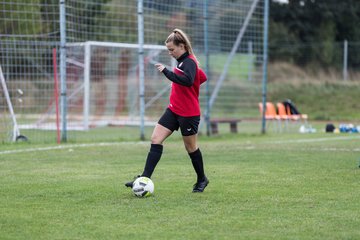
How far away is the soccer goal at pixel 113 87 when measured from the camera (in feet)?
74.8

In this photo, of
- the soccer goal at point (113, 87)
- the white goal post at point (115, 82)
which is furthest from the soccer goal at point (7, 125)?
the white goal post at point (115, 82)

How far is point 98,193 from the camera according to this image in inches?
324

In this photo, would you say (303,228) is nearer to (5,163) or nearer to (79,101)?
(5,163)

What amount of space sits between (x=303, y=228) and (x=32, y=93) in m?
14.9

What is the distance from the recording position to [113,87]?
2389 centimetres

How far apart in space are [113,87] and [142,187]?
16188mm

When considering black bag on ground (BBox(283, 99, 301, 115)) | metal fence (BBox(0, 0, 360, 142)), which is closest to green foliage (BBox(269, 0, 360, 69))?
black bag on ground (BBox(283, 99, 301, 115))

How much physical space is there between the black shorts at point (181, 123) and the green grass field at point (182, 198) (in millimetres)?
682

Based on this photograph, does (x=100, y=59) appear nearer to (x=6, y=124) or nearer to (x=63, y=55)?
(x=6, y=124)

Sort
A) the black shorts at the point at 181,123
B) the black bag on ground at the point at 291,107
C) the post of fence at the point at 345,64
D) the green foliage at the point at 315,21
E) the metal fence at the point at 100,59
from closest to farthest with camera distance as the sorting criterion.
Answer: the black shorts at the point at 181,123 → the metal fence at the point at 100,59 → the black bag on ground at the point at 291,107 → the post of fence at the point at 345,64 → the green foliage at the point at 315,21

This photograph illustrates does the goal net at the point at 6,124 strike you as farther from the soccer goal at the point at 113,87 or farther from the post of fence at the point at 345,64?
the post of fence at the point at 345,64

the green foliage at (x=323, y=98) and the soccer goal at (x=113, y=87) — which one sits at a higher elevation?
the soccer goal at (x=113, y=87)

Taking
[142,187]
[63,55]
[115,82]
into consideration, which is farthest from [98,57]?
[142,187]

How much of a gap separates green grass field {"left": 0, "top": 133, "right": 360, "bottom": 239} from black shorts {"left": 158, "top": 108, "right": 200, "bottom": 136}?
2.24 feet
